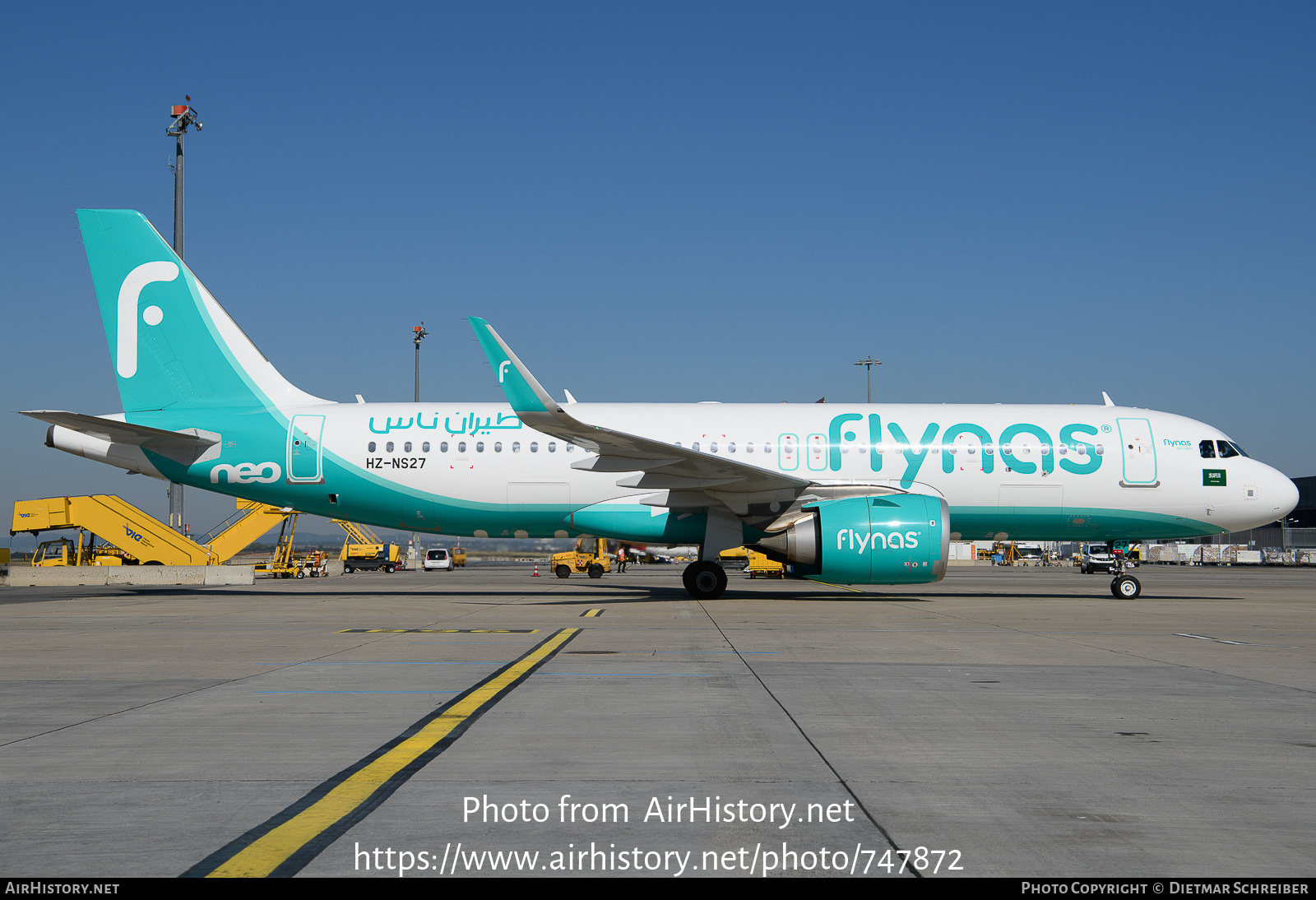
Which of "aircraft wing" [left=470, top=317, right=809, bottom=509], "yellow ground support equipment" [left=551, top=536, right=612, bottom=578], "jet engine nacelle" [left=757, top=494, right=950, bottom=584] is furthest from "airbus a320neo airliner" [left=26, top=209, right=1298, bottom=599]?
"yellow ground support equipment" [left=551, top=536, right=612, bottom=578]

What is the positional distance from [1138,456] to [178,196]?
97.3 ft

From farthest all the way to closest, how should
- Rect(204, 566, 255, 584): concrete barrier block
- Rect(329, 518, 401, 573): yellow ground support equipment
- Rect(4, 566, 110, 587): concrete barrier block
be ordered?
Rect(329, 518, 401, 573): yellow ground support equipment → Rect(204, 566, 255, 584): concrete barrier block → Rect(4, 566, 110, 587): concrete barrier block

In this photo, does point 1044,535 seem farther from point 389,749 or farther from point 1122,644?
point 389,749

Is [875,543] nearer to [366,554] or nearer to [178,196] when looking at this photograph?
[178,196]

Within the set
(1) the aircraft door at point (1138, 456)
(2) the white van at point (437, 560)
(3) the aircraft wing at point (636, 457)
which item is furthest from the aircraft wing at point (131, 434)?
(2) the white van at point (437, 560)

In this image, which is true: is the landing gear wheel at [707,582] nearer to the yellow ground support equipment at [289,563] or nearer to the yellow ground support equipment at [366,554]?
the yellow ground support equipment at [289,563]

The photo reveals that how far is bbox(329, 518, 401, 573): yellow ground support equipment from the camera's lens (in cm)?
5478

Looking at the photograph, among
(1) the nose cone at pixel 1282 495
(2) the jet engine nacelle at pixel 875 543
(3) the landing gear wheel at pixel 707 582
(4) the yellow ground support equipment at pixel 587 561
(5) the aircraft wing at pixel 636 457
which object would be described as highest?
(5) the aircraft wing at pixel 636 457

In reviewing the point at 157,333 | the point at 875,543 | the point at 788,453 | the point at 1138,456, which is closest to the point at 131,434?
the point at 157,333

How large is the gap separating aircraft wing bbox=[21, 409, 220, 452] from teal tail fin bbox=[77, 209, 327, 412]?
93 centimetres

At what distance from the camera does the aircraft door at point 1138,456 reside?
21.1m

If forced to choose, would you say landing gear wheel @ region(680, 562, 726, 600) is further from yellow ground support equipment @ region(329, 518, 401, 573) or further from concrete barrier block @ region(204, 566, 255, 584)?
yellow ground support equipment @ region(329, 518, 401, 573)

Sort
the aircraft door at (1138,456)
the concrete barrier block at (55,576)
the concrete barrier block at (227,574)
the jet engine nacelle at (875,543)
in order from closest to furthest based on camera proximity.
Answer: the jet engine nacelle at (875,543) < the aircraft door at (1138,456) < the concrete barrier block at (55,576) < the concrete barrier block at (227,574)

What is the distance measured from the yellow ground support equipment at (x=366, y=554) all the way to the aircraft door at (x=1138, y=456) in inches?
1687
